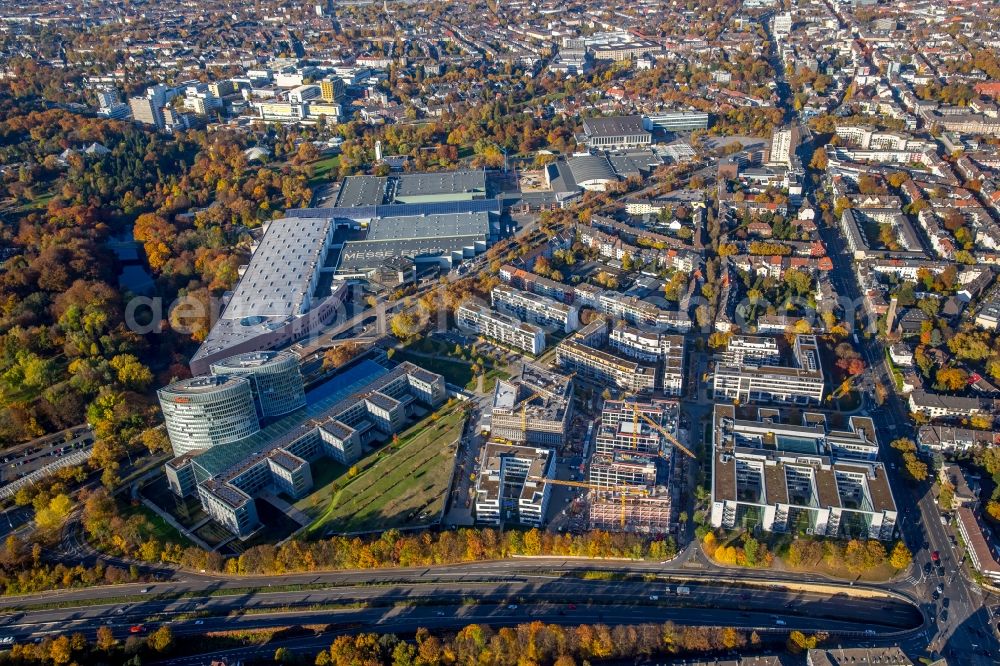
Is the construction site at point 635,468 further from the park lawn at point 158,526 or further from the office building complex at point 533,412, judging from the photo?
the park lawn at point 158,526

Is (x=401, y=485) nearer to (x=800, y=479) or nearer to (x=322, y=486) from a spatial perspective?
(x=322, y=486)

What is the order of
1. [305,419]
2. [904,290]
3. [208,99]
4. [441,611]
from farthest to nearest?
[208,99] → [904,290] → [305,419] → [441,611]

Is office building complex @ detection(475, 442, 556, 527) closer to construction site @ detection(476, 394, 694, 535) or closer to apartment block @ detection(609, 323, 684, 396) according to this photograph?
construction site @ detection(476, 394, 694, 535)

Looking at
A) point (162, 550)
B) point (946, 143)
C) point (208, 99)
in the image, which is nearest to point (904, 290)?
point (946, 143)

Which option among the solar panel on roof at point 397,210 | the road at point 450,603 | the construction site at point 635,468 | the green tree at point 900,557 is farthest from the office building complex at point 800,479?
the solar panel on roof at point 397,210

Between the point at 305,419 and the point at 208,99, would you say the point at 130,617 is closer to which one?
the point at 305,419

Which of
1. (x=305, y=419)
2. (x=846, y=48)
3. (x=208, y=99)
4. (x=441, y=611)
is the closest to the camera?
(x=441, y=611)
